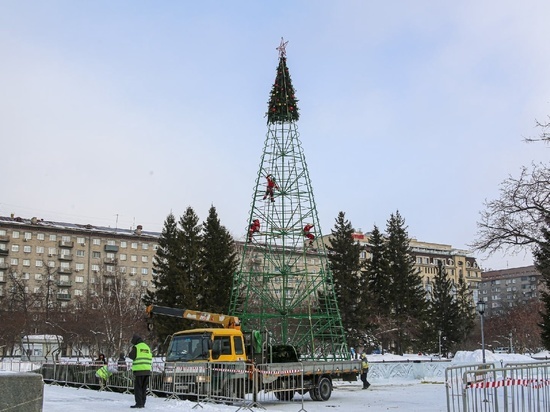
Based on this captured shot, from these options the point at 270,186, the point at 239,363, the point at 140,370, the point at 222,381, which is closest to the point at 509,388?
the point at 239,363

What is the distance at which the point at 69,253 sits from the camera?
112625 millimetres

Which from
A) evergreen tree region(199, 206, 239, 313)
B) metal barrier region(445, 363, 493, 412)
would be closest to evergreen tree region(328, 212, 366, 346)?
evergreen tree region(199, 206, 239, 313)

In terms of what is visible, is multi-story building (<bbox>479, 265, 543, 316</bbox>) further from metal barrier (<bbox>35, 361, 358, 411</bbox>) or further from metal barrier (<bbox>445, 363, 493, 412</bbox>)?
metal barrier (<bbox>445, 363, 493, 412</bbox>)

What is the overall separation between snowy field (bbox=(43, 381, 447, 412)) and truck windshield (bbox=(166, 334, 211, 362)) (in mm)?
1748

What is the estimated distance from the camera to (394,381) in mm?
37469

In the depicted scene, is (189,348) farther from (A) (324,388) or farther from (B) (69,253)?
(B) (69,253)

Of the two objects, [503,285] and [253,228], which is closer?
[253,228]

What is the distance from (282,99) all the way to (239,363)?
55.0 feet

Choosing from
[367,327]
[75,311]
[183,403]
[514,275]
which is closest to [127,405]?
[183,403]

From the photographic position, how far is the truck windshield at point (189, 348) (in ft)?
67.5

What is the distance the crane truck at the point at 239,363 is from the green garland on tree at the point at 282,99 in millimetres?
12118

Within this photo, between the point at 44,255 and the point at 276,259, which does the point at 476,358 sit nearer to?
the point at 276,259

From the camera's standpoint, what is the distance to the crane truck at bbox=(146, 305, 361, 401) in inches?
739

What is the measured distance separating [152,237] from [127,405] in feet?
344
